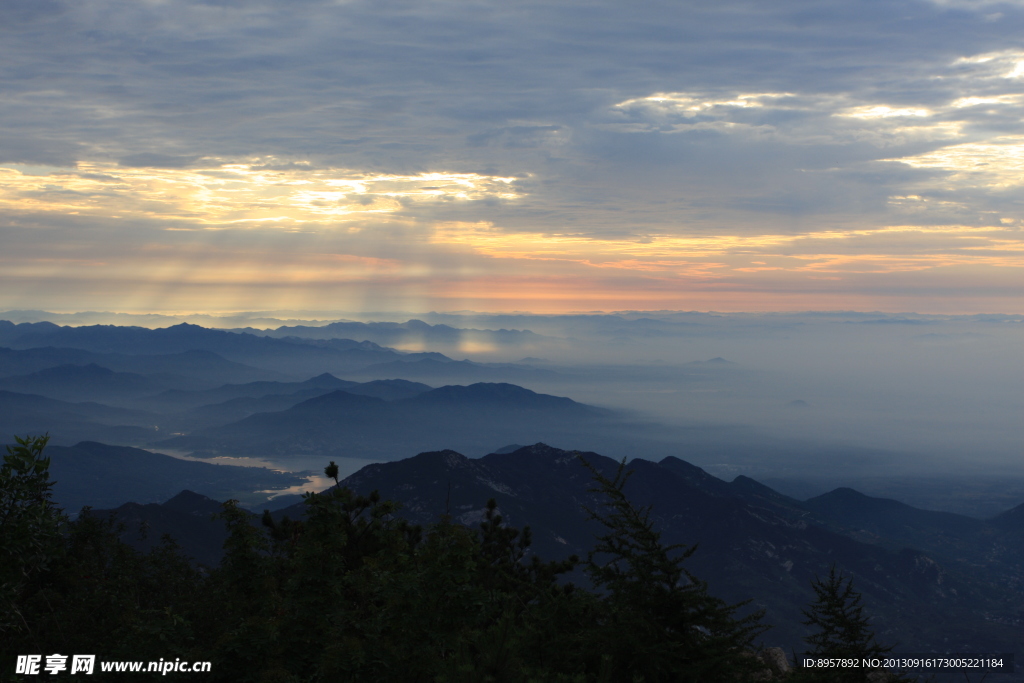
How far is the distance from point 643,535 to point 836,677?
9203 mm

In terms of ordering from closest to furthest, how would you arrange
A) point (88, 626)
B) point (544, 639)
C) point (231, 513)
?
1. point (544, 639)
2. point (88, 626)
3. point (231, 513)

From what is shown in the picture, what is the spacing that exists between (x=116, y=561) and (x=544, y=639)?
A: 32528 millimetres

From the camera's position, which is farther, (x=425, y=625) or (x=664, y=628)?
(x=425, y=625)

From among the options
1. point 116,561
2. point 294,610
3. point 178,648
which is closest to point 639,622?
point 294,610

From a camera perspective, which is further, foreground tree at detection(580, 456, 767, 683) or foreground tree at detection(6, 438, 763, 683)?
foreground tree at detection(580, 456, 767, 683)

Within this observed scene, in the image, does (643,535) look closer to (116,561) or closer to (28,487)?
(28,487)

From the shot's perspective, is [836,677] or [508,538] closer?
[836,677]

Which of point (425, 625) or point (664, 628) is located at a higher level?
point (664, 628)

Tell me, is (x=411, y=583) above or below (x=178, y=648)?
above

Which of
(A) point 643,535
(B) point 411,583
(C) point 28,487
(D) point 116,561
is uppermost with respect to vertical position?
(C) point 28,487

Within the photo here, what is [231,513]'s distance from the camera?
93.0ft

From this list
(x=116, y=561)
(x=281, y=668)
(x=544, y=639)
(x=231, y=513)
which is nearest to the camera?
(x=281, y=668)

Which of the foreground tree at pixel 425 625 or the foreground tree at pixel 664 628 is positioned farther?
the foreground tree at pixel 664 628

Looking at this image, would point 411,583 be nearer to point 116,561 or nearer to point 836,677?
point 836,677
